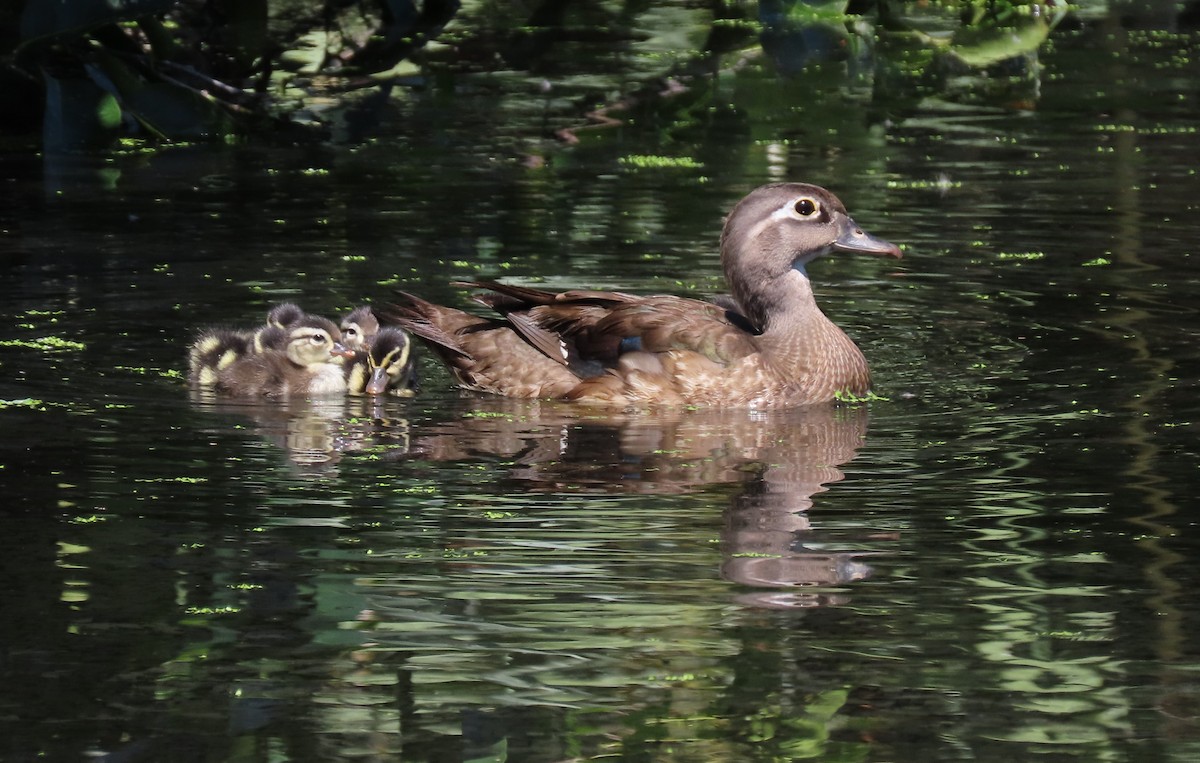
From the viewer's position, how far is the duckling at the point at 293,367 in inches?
344

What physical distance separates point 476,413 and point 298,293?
224 centimetres

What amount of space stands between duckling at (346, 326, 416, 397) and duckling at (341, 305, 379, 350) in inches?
1.6

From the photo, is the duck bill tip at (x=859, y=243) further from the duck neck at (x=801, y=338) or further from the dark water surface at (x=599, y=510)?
the dark water surface at (x=599, y=510)

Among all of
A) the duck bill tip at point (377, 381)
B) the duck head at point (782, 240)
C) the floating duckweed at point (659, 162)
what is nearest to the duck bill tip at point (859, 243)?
the duck head at point (782, 240)

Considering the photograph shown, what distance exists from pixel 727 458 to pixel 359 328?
2.15 meters

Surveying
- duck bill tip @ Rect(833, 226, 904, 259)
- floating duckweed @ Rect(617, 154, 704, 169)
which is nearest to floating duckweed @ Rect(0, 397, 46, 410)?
duck bill tip @ Rect(833, 226, 904, 259)

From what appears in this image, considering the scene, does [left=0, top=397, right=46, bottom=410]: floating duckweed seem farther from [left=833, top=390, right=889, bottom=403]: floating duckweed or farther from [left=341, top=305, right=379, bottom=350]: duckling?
[left=833, top=390, right=889, bottom=403]: floating duckweed

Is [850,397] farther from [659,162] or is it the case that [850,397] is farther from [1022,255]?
[659,162]

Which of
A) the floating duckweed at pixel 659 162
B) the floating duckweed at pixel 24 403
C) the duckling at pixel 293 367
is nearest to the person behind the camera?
the floating duckweed at pixel 24 403

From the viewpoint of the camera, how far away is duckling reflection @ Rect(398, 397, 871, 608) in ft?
19.9

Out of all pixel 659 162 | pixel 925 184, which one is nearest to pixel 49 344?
pixel 659 162

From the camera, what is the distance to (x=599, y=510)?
6688mm

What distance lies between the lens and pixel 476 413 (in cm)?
848

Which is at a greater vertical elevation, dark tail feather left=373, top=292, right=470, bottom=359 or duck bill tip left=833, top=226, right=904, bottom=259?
duck bill tip left=833, top=226, right=904, bottom=259
